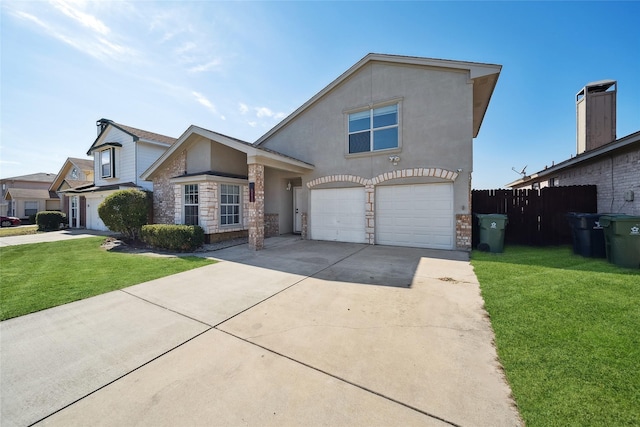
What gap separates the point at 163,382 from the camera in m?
2.44

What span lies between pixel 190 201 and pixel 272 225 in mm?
4014

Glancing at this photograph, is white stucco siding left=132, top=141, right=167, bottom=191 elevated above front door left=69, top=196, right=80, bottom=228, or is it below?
above

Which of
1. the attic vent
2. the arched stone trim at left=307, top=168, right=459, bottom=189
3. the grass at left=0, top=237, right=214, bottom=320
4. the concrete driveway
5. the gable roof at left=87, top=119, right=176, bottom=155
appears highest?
the attic vent

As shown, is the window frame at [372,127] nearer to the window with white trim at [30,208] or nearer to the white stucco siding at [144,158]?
the white stucco siding at [144,158]

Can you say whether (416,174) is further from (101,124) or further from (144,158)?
(101,124)

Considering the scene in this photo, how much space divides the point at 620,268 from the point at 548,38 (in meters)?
9.26

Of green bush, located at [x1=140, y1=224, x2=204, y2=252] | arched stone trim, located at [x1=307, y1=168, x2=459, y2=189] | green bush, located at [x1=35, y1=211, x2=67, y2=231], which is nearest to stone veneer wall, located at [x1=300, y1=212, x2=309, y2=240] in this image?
arched stone trim, located at [x1=307, y1=168, x2=459, y2=189]

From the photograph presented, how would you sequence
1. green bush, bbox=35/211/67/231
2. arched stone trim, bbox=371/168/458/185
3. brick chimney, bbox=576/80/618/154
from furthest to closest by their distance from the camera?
green bush, bbox=35/211/67/231 < brick chimney, bbox=576/80/618/154 < arched stone trim, bbox=371/168/458/185

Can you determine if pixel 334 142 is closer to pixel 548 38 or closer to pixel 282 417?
pixel 548 38

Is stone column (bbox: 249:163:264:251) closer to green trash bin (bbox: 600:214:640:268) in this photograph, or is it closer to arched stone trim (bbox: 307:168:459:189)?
arched stone trim (bbox: 307:168:459:189)

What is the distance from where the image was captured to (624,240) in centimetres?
581

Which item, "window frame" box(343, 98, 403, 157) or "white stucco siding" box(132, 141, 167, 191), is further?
"white stucco siding" box(132, 141, 167, 191)

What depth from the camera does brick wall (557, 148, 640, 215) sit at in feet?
24.1

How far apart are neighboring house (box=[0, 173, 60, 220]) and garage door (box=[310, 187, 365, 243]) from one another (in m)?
34.2
